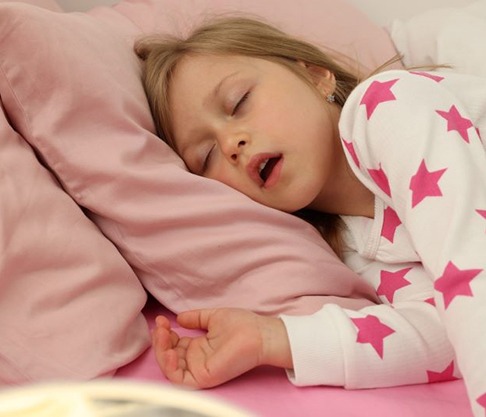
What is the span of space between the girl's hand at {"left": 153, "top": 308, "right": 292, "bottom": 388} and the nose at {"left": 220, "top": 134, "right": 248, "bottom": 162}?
0.80ft

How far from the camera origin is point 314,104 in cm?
102

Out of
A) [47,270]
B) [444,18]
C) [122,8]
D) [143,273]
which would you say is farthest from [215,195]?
[444,18]

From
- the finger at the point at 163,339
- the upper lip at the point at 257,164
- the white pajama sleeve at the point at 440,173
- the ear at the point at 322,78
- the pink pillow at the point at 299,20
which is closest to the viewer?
the white pajama sleeve at the point at 440,173

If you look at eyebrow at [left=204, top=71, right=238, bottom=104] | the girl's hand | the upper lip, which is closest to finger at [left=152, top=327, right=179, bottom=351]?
the girl's hand

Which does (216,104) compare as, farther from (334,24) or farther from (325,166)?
(334,24)

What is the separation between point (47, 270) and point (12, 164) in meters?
0.13

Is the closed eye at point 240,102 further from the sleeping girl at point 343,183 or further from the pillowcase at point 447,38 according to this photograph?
the pillowcase at point 447,38

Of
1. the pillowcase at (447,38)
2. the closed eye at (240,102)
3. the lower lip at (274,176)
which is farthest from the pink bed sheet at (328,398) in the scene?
the pillowcase at (447,38)

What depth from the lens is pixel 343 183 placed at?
1.07m

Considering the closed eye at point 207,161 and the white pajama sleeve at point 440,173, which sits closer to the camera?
the white pajama sleeve at point 440,173

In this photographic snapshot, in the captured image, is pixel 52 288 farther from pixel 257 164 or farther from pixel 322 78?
pixel 322 78

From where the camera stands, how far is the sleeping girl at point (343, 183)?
76 centimetres

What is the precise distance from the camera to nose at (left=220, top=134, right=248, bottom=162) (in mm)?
A: 977

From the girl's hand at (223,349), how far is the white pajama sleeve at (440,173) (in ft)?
0.48
